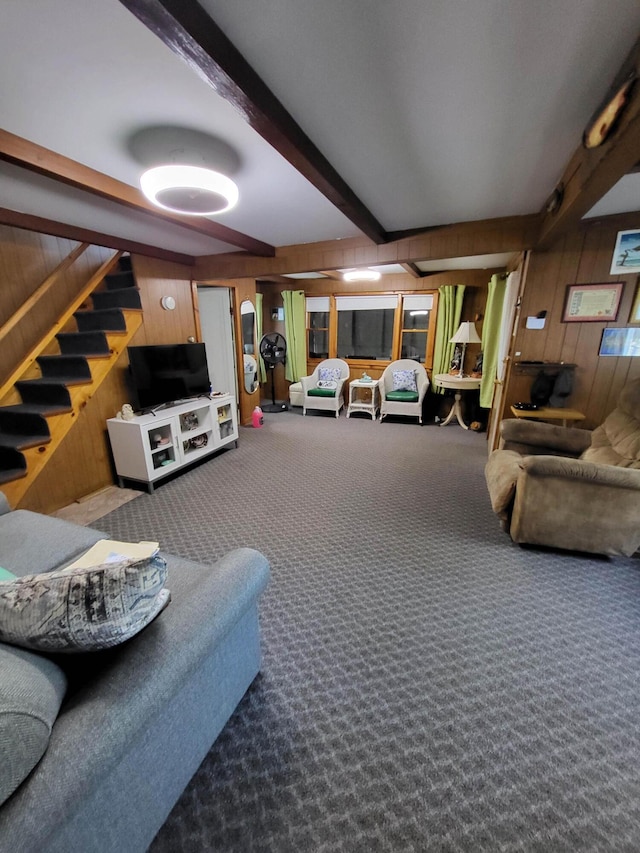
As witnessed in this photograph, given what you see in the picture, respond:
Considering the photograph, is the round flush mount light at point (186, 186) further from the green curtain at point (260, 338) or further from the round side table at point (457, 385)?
the green curtain at point (260, 338)

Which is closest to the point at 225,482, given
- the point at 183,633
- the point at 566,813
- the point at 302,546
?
the point at 302,546

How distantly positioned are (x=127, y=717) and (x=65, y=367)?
9.62 feet

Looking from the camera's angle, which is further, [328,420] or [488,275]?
[328,420]

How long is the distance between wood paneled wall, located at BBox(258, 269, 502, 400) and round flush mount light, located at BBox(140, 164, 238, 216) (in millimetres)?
4157

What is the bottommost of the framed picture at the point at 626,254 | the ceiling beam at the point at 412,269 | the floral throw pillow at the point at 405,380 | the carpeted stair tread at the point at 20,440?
the carpeted stair tread at the point at 20,440

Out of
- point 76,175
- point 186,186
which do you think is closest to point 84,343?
point 76,175

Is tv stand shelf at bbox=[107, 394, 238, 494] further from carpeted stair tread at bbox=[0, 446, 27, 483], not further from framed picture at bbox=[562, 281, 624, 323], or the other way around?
framed picture at bbox=[562, 281, 624, 323]

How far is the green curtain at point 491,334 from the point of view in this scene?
13.8ft

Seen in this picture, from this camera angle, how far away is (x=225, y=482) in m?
3.10

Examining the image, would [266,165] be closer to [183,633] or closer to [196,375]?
[183,633]

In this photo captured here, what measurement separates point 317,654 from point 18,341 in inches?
121

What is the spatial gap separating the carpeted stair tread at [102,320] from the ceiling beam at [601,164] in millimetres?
3318

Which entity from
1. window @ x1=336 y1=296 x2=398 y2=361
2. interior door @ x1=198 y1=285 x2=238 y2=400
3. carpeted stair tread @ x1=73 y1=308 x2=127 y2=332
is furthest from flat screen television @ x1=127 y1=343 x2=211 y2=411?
window @ x1=336 y1=296 x2=398 y2=361

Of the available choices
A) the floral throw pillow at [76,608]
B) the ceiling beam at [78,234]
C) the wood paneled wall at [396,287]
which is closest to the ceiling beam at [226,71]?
the floral throw pillow at [76,608]
